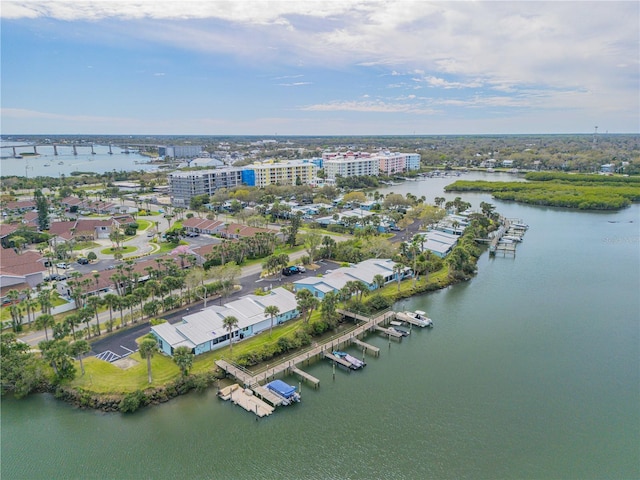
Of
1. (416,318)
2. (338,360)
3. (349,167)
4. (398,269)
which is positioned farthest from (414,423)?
(349,167)

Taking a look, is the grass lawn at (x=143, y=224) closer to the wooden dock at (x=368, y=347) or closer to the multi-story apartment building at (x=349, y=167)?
the wooden dock at (x=368, y=347)

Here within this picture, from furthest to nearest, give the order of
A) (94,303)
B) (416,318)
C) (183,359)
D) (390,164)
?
(390,164), (416,318), (94,303), (183,359)

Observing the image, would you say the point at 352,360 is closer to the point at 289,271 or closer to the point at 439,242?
the point at 289,271

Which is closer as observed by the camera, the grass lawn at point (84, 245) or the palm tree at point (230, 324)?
the palm tree at point (230, 324)

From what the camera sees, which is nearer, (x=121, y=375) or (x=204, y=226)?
(x=121, y=375)

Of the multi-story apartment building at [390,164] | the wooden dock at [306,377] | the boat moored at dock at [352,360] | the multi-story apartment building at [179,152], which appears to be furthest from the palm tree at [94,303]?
the multi-story apartment building at [179,152]

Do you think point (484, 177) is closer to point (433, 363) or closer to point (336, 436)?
point (433, 363)

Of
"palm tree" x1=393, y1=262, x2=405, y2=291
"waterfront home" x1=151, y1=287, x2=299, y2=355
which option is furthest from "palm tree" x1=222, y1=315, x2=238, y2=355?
"palm tree" x1=393, y1=262, x2=405, y2=291
